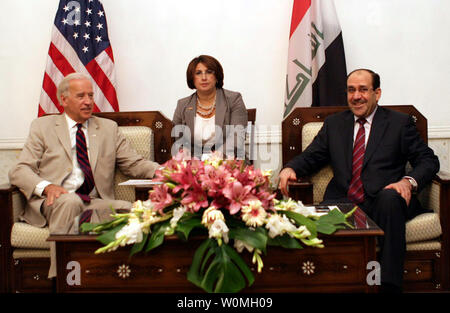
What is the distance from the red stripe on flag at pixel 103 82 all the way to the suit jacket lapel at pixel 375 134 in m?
2.10

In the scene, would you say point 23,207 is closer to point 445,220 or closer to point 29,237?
point 29,237

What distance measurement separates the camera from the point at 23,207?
10.2ft

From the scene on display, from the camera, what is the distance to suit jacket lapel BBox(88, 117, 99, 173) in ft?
10.7

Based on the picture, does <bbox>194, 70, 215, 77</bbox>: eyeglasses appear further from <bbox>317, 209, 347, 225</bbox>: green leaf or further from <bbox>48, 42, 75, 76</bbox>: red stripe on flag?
<bbox>317, 209, 347, 225</bbox>: green leaf

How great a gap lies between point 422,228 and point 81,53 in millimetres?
2915

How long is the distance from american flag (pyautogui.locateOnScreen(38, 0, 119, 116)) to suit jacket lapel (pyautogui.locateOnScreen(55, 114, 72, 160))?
0.84 metres

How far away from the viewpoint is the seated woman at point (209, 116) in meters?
3.61

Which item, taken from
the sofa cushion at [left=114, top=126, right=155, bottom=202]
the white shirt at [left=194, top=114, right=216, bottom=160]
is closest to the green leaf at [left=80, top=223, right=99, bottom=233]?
the sofa cushion at [left=114, top=126, right=155, bottom=202]

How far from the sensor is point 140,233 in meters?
1.94

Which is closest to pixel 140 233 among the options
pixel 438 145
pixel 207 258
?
pixel 207 258

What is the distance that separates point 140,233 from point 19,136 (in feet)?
9.30

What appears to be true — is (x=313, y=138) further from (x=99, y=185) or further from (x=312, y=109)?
(x=99, y=185)

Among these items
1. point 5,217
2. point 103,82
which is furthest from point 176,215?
point 103,82

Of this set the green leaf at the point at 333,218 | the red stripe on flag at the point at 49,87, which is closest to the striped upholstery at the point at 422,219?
the green leaf at the point at 333,218
